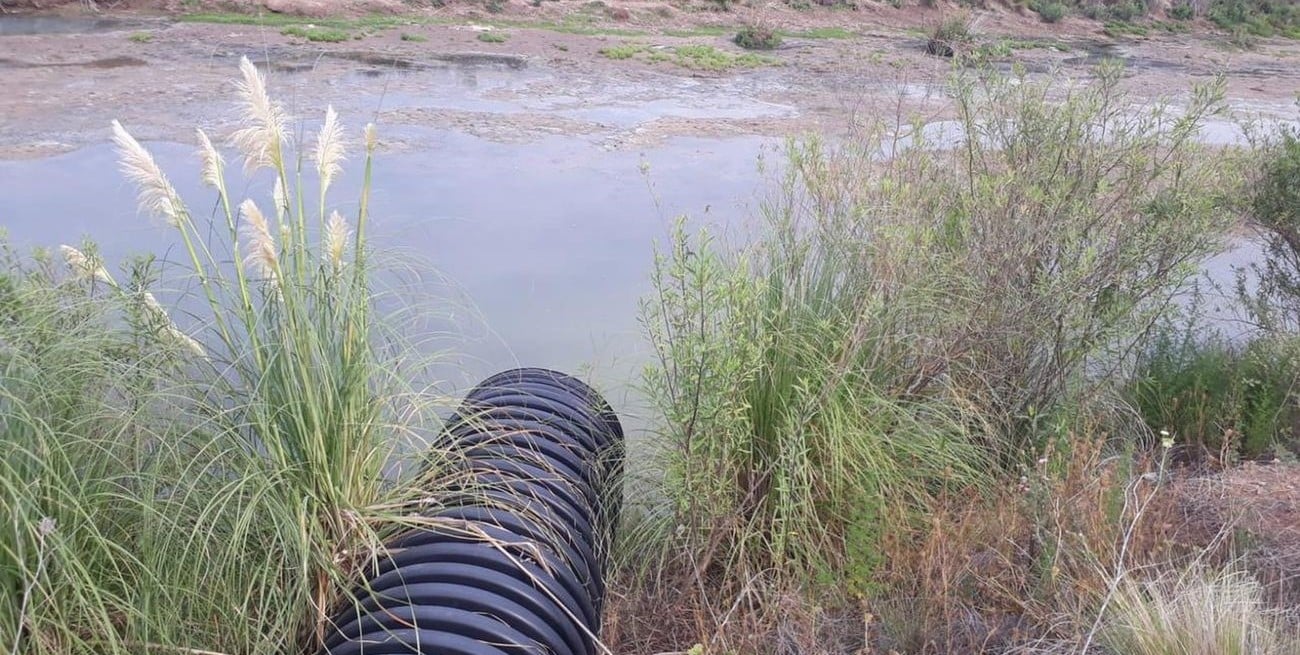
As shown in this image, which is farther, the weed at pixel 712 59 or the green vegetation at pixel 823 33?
the green vegetation at pixel 823 33

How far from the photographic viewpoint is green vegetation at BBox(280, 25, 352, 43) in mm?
17359

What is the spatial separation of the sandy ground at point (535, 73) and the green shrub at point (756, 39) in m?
0.34

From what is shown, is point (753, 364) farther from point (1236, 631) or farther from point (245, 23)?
point (245, 23)

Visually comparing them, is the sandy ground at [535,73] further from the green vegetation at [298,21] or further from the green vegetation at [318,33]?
the green vegetation at [298,21]

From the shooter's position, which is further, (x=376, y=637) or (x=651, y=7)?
(x=651, y=7)

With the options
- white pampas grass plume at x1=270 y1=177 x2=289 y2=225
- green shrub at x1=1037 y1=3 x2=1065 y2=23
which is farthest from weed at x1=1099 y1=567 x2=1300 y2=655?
green shrub at x1=1037 y1=3 x2=1065 y2=23

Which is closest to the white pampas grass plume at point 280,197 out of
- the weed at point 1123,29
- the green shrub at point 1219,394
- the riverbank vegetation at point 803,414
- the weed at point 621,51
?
the riverbank vegetation at point 803,414

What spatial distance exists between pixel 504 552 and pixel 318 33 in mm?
16109

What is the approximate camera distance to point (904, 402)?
4.63 metres

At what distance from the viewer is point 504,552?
10.7ft

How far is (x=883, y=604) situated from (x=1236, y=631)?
108 centimetres

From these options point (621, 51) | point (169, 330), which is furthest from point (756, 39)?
point (169, 330)

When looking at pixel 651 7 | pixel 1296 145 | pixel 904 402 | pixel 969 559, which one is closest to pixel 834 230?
pixel 904 402

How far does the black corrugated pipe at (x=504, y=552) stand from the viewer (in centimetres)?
302
